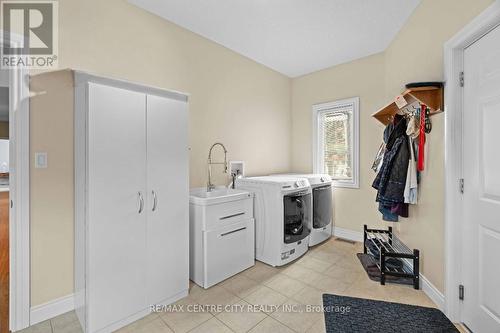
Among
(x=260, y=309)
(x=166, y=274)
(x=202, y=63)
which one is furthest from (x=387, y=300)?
(x=202, y=63)

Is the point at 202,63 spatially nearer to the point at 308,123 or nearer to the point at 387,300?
the point at 308,123

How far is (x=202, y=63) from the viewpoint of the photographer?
2811mm

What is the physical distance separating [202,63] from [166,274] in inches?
91.3

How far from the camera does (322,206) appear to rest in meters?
3.23

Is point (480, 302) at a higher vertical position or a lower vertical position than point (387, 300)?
higher

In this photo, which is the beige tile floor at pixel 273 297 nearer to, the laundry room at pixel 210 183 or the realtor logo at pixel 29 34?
the laundry room at pixel 210 183

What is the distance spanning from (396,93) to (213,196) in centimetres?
248

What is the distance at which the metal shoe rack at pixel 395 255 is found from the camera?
86.5 inches

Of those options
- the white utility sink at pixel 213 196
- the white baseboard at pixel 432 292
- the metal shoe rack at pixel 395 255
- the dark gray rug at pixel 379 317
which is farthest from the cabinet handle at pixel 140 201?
the white baseboard at pixel 432 292

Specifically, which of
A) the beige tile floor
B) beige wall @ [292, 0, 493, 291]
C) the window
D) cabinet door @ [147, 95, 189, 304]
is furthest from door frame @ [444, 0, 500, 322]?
cabinet door @ [147, 95, 189, 304]

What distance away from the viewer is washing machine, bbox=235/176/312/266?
2617 millimetres

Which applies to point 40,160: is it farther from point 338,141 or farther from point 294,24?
point 338,141

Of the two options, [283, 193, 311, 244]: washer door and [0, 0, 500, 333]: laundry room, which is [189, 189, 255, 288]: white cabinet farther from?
[283, 193, 311, 244]: washer door

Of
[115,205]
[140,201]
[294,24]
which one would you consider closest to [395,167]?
[294,24]
